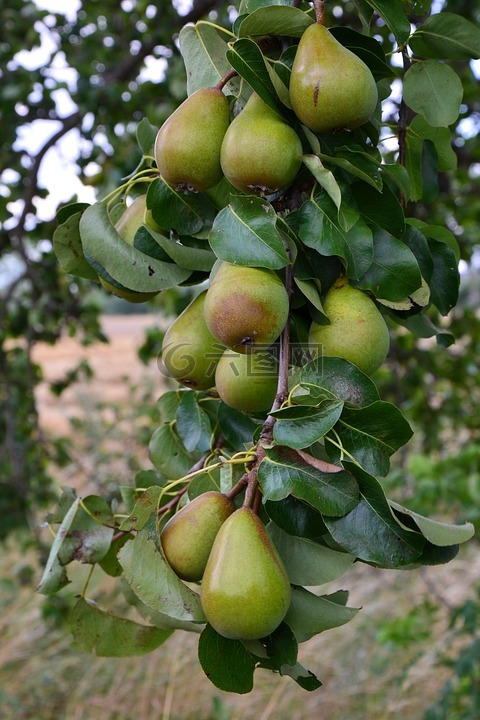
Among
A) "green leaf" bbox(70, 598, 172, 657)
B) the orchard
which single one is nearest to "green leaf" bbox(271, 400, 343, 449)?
the orchard

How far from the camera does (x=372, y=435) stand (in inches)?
26.7

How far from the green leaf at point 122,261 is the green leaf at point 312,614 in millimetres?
373

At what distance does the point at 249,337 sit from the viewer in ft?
2.29

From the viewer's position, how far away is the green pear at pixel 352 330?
0.72 m

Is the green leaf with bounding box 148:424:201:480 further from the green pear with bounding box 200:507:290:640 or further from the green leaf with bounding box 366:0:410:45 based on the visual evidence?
the green leaf with bounding box 366:0:410:45

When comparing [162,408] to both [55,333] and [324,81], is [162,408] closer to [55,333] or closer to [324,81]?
[324,81]

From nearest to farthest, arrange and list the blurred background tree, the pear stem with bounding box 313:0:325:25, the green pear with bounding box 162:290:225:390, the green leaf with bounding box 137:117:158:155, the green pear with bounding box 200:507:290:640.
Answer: the green pear with bounding box 200:507:290:640 < the pear stem with bounding box 313:0:325:25 < the green pear with bounding box 162:290:225:390 < the green leaf with bounding box 137:117:158:155 < the blurred background tree

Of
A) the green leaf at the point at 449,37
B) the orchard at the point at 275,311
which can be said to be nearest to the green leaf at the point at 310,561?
the orchard at the point at 275,311

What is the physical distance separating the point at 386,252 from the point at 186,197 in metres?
0.23

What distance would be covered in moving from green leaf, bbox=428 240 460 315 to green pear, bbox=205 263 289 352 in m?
0.25

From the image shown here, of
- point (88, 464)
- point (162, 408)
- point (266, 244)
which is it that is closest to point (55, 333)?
point (162, 408)

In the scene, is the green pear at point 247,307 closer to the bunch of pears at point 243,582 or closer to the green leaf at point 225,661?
the bunch of pears at point 243,582

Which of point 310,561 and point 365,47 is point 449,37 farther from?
point 310,561

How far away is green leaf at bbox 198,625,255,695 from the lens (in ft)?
2.16
